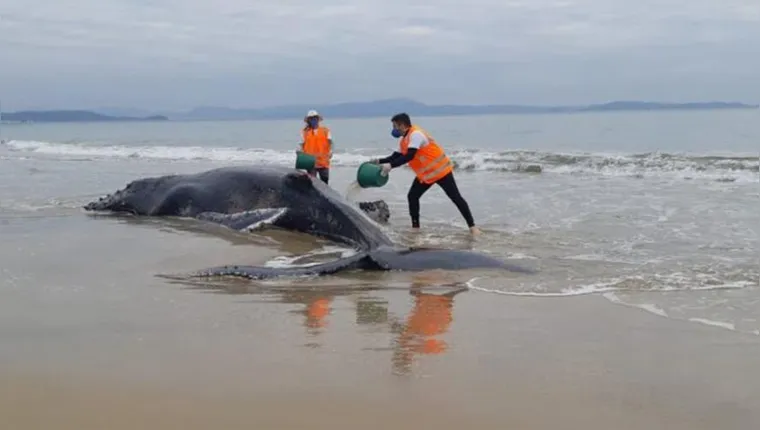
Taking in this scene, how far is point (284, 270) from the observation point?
24.4ft

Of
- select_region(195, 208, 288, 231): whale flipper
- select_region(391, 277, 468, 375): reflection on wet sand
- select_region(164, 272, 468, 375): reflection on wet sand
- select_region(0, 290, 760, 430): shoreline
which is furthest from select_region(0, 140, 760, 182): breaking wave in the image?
select_region(0, 290, 760, 430): shoreline

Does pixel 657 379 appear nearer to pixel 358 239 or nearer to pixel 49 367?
pixel 49 367

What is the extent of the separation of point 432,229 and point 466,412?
8176 mm

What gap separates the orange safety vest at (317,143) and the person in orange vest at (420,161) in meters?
2.22

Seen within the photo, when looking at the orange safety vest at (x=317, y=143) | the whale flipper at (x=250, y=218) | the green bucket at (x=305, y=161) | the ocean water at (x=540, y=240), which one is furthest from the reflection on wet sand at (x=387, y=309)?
the orange safety vest at (x=317, y=143)

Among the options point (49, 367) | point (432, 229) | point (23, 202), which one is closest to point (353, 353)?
point (49, 367)

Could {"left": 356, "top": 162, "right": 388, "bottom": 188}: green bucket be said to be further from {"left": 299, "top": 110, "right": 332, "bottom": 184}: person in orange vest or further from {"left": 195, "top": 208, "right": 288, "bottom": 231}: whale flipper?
{"left": 299, "top": 110, "right": 332, "bottom": 184}: person in orange vest

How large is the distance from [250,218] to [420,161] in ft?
8.74

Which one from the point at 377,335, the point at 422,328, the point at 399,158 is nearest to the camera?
the point at 377,335

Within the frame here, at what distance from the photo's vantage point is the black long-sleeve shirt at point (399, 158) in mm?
11298

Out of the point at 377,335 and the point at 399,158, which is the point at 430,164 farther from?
the point at 377,335

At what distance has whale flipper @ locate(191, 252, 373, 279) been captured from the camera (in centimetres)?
729

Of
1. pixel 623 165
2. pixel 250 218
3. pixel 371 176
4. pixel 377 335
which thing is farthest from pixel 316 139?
pixel 623 165

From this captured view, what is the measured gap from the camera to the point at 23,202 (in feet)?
47.8
